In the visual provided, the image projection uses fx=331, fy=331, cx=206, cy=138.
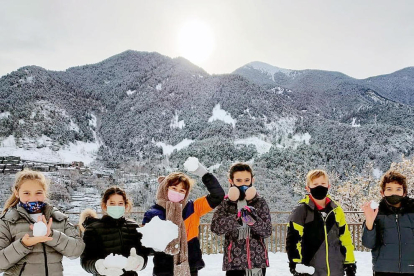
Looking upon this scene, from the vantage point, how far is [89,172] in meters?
31.2

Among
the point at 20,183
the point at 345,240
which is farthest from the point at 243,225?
the point at 20,183

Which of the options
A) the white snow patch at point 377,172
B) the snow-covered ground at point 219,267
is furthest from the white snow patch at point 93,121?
the snow-covered ground at point 219,267

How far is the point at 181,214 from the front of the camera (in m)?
2.79

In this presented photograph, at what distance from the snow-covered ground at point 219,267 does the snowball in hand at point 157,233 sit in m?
4.40

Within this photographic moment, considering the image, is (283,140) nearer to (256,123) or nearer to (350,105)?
(256,123)

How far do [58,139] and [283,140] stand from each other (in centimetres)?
3169

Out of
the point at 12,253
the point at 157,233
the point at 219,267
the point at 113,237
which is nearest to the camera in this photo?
the point at 12,253

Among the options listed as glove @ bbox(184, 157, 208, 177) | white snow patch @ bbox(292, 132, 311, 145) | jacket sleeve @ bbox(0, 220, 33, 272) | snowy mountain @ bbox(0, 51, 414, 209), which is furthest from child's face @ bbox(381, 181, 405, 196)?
white snow patch @ bbox(292, 132, 311, 145)

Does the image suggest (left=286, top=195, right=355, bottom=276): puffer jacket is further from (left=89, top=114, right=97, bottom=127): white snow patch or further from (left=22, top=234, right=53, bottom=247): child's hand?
(left=89, top=114, right=97, bottom=127): white snow patch

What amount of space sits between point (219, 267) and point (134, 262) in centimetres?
532

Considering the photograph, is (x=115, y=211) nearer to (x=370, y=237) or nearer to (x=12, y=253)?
(x=12, y=253)

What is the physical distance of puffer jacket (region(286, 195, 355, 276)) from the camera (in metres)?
2.77

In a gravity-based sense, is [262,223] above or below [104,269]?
above

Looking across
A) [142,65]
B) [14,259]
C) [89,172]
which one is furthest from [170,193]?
[142,65]
